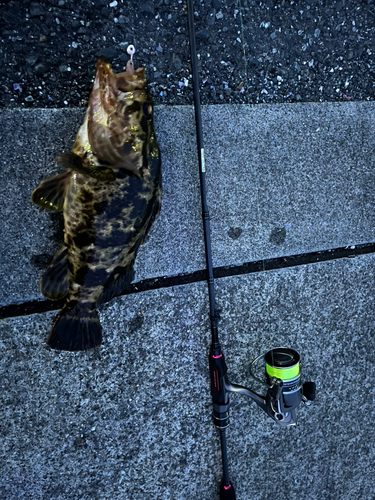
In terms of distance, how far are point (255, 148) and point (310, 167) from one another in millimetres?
473

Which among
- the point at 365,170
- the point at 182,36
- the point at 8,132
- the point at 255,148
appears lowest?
the point at 365,170

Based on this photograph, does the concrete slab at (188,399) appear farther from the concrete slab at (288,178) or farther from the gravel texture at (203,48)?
the gravel texture at (203,48)

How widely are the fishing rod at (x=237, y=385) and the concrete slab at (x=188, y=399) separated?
0.20 meters

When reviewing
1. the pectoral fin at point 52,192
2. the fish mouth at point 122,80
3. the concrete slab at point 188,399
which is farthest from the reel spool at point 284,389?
the fish mouth at point 122,80

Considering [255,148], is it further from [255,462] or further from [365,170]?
[255,462]

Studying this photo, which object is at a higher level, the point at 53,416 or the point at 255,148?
the point at 255,148

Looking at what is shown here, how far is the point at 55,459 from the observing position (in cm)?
249

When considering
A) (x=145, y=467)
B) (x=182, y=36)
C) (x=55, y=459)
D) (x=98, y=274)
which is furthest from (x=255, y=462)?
(x=182, y=36)

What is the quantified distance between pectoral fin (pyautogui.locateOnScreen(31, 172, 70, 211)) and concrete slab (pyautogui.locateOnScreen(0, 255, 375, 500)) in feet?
2.38

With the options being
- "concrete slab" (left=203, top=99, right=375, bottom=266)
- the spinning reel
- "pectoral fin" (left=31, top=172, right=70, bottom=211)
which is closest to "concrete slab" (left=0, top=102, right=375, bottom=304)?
"concrete slab" (left=203, top=99, right=375, bottom=266)

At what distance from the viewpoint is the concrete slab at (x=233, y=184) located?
2.35m

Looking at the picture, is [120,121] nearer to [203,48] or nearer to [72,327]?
[203,48]

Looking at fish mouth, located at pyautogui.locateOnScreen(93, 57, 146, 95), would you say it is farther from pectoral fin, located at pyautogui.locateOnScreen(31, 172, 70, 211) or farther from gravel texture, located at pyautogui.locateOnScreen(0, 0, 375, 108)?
pectoral fin, located at pyautogui.locateOnScreen(31, 172, 70, 211)

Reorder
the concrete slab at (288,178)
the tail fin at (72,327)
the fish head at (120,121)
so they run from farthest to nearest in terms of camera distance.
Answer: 1. the concrete slab at (288,178)
2. the tail fin at (72,327)
3. the fish head at (120,121)
